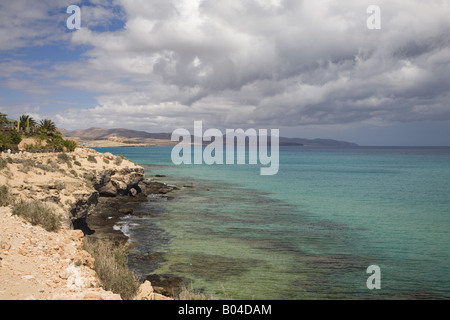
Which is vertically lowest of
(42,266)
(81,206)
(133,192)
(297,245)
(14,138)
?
(297,245)

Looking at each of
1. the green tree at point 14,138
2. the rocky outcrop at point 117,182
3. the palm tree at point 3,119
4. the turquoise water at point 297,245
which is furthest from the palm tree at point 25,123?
the turquoise water at point 297,245

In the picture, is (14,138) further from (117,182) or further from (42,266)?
(42,266)

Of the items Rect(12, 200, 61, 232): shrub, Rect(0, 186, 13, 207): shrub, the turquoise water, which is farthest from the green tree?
Rect(12, 200, 61, 232): shrub

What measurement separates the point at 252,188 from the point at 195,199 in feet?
45.7

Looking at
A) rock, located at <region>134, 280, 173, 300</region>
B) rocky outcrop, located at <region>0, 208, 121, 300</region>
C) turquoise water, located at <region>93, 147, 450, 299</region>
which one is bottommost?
turquoise water, located at <region>93, 147, 450, 299</region>

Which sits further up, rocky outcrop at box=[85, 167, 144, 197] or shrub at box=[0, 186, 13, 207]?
shrub at box=[0, 186, 13, 207]

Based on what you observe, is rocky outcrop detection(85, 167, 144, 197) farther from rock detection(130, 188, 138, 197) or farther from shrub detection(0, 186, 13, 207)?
shrub detection(0, 186, 13, 207)

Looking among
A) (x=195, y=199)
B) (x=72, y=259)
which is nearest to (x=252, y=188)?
(x=195, y=199)

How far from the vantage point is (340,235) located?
24312mm

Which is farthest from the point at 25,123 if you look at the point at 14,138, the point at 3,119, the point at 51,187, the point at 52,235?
the point at 52,235

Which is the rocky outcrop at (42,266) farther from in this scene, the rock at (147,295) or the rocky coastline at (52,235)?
the rock at (147,295)

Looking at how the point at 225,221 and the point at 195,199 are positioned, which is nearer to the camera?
the point at 225,221

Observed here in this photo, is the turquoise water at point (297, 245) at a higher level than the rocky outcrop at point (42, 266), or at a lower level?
lower
